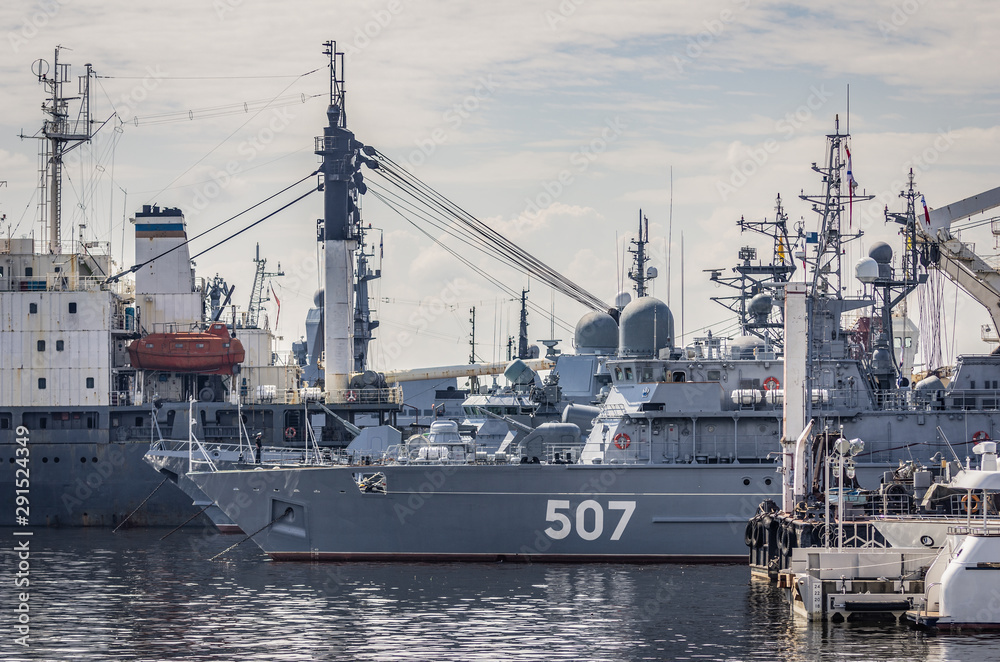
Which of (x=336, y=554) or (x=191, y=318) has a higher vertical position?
(x=191, y=318)

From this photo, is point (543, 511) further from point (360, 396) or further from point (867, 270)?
point (360, 396)

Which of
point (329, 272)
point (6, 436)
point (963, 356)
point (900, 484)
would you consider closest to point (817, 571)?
point (900, 484)

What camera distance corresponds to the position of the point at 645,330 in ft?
120

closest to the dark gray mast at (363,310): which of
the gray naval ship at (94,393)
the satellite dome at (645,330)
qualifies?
the gray naval ship at (94,393)

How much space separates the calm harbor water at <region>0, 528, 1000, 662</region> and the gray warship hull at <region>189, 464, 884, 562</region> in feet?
2.16

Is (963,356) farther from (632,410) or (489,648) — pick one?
(489,648)

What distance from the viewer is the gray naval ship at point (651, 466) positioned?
3262 cm

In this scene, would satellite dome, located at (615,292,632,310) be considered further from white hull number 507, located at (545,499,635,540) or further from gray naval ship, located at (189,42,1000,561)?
white hull number 507, located at (545,499,635,540)

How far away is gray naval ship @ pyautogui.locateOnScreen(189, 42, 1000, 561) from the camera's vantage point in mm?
32625

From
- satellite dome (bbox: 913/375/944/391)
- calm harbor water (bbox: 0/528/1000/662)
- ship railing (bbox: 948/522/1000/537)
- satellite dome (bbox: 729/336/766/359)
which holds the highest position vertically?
satellite dome (bbox: 729/336/766/359)

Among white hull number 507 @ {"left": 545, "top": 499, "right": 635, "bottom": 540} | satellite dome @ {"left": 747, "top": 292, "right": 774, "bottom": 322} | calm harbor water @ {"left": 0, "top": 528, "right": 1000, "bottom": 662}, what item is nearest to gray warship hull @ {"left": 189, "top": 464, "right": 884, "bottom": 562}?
white hull number 507 @ {"left": 545, "top": 499, "right": 635, "bottom": 540}

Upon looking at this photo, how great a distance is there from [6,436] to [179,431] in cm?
597

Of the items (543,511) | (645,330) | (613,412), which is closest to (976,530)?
(543,511)

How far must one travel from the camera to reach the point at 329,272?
47344mm
